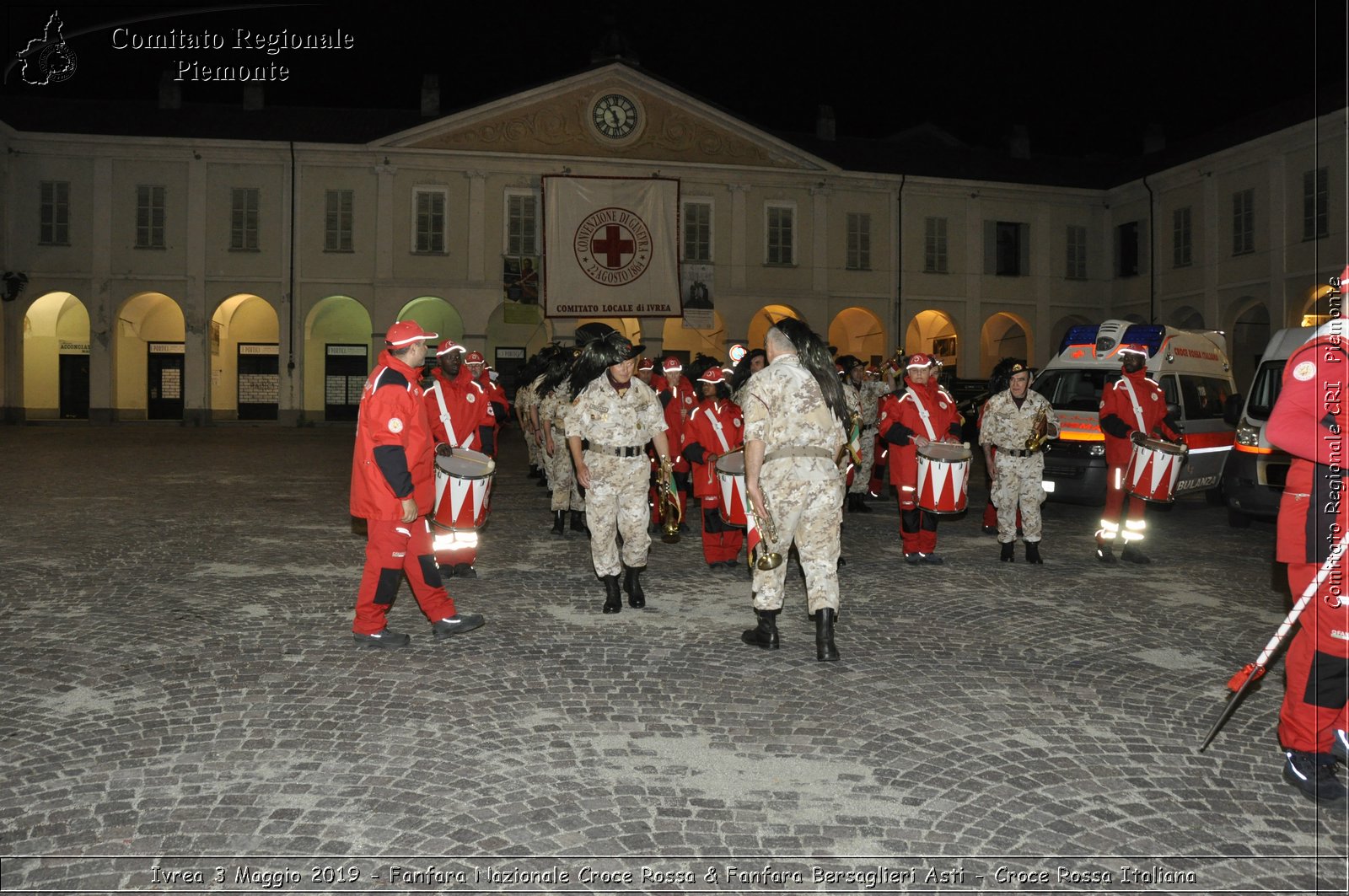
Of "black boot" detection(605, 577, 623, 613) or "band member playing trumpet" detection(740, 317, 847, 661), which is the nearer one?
"band member playing trumpet" detection(740, 317, 847, 661)

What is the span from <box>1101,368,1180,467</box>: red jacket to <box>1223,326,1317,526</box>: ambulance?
1.69 m

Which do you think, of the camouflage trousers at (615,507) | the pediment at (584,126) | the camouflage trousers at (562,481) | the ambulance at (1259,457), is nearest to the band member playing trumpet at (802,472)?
the camouflage trousers at (615,507)

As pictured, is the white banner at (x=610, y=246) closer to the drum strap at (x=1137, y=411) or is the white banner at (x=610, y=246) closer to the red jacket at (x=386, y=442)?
the drum strap at (x=1137, y=411)

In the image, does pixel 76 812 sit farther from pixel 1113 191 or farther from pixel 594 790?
pixel 1113 191

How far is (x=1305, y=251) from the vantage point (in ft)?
96.3

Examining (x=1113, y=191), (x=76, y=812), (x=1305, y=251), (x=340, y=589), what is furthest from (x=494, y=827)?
(x=1113, y=191)

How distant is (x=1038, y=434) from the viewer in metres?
9.26

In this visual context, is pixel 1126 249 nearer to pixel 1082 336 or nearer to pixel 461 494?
pixel 1082 336

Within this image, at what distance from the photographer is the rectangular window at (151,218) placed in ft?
113

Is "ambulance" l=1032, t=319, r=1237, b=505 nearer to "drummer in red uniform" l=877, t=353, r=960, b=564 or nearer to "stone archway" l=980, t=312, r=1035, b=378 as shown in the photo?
"drummer in red uniform" l=877, t=353, r=960, b=564

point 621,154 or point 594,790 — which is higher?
point 621,154

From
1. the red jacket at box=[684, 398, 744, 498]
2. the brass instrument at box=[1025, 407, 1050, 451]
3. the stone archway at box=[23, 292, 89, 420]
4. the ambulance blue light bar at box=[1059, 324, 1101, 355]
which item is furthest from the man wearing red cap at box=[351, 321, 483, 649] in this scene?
the stone archway at box=[23, 292, 89, 420]

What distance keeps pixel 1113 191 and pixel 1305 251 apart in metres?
10.4

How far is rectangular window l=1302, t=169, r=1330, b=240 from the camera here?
28.5 m
